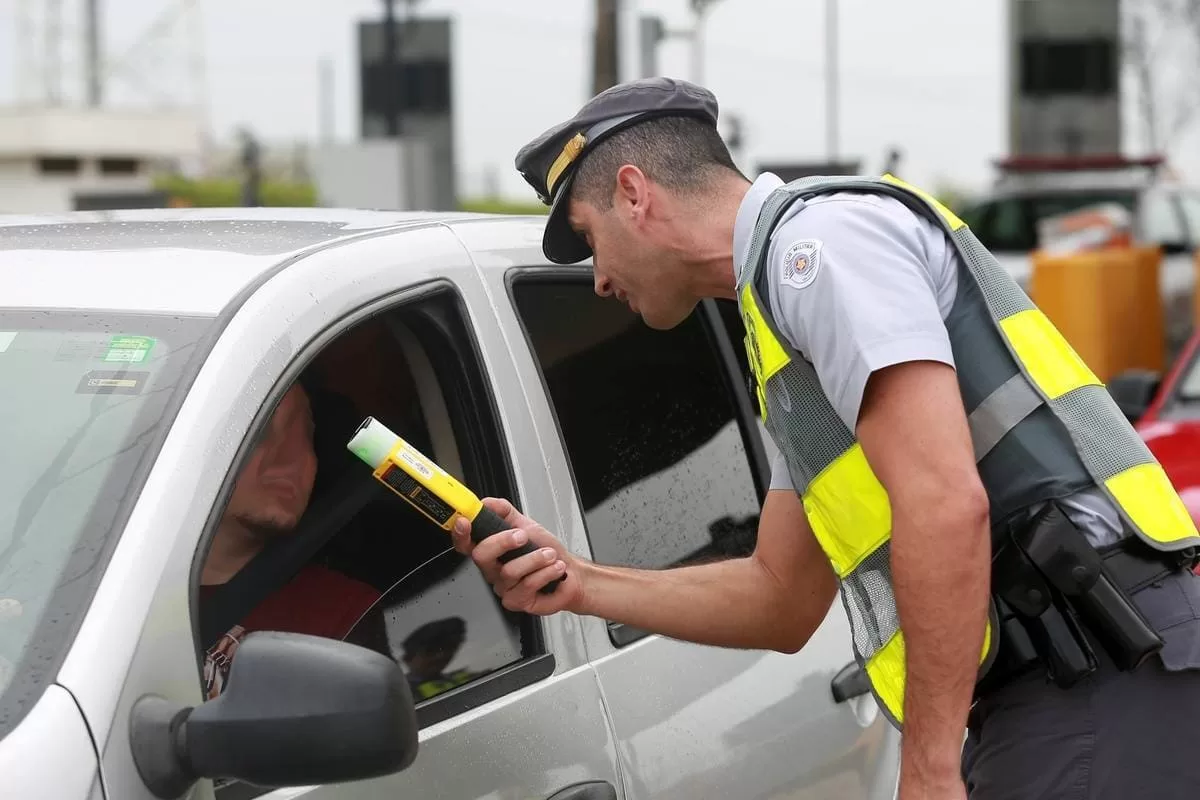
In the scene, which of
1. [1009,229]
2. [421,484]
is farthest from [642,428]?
[1009,229]

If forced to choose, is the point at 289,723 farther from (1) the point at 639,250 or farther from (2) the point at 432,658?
(1) the point at 639,250

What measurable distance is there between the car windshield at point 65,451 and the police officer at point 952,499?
507 millimetres

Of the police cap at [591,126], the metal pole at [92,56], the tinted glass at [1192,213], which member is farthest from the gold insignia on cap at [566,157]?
the metal pole at [92,56]

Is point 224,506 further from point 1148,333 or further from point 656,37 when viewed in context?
point 1148,333

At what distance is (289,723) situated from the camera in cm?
174

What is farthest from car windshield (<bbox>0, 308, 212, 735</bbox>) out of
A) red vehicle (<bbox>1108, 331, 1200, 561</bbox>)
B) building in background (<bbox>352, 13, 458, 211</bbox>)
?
building in background (<bbox>352, 13, 458, 211</bbox>)

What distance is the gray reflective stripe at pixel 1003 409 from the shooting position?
2285 millimetres

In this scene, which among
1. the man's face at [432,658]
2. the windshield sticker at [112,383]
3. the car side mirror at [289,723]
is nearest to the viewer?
the car side mirror at [289,723]

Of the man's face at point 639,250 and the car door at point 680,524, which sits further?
the car door at point 680,524

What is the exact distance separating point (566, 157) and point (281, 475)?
2.04 feet

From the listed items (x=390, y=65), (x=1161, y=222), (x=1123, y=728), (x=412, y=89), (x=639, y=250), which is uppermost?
(x=390, y=65)

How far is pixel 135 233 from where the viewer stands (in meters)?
2.58

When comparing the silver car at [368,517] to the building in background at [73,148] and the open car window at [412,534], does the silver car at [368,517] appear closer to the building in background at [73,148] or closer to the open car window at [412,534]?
the open car window at [412,534]

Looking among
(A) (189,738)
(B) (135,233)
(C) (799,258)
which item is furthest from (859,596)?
(B) (135,233)
